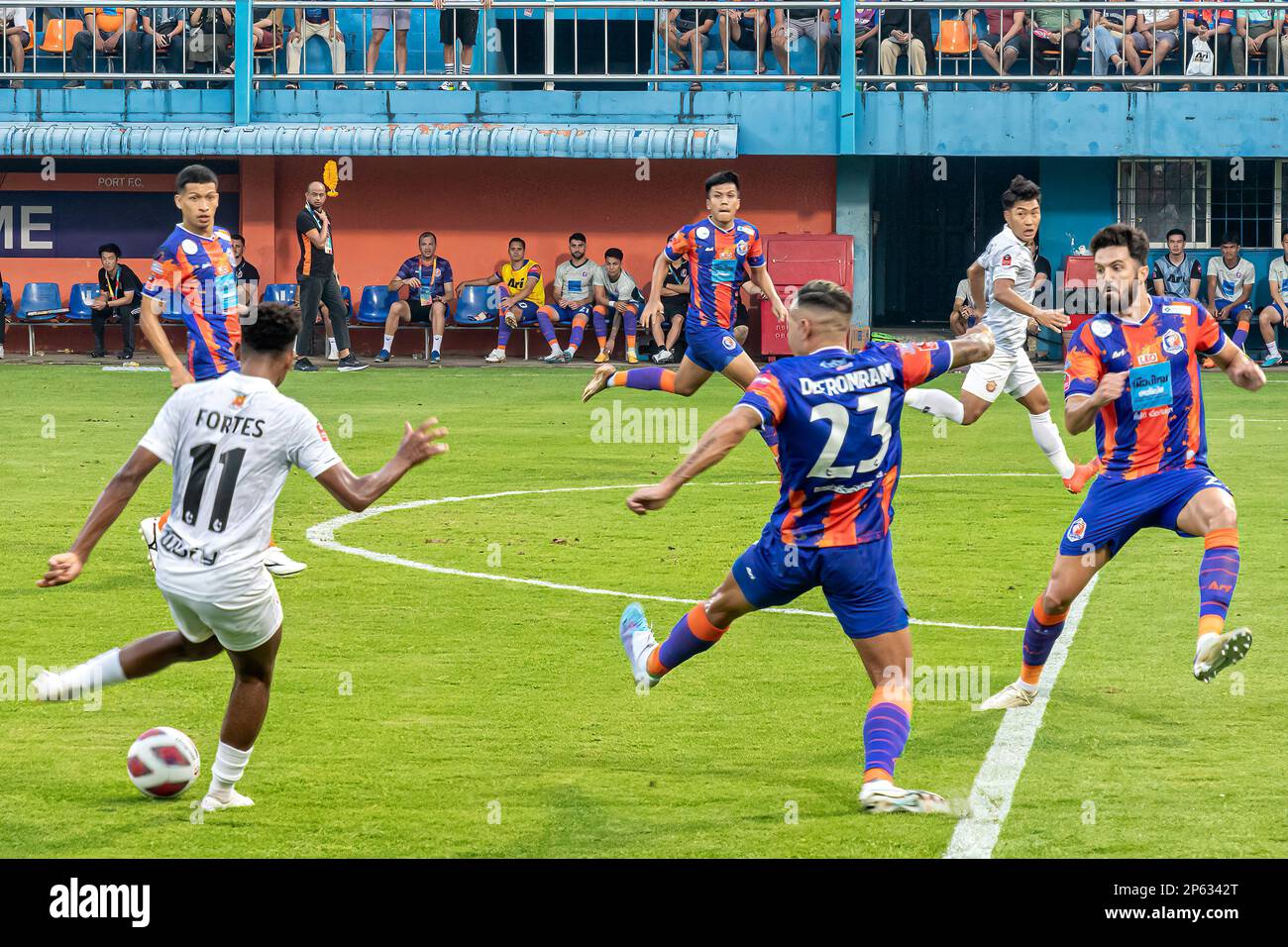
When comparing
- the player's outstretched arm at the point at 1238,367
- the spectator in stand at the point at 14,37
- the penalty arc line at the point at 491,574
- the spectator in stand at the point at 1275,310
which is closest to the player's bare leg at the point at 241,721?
the penalty arc line at the point at 491,574

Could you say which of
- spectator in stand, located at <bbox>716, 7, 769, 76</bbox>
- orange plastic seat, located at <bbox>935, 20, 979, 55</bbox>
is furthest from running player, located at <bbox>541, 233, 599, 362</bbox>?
orange plastic seat, located at <bbox>935, 20, 979, 55</bbox>

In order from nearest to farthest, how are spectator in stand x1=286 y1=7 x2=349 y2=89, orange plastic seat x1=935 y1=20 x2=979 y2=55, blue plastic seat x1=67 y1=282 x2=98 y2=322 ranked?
blue plastic seat x1=67 y1=282 x2=98 y2=322
orange plastic seat x1=935 y1=20 x2=979 y2=55
spectator in stand x1=286 y1=7 x2=349 y2=89

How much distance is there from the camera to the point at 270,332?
6.69m

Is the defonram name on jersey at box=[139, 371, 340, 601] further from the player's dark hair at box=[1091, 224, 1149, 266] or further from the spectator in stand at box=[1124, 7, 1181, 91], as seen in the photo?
the spectator in stand at box=[1124, 7, 1181, 91]

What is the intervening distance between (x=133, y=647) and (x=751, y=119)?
25122 mm

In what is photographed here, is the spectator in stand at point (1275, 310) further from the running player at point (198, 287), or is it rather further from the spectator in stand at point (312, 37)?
the running player at point (198, 287)

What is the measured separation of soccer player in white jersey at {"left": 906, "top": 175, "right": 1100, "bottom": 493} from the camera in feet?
48.2

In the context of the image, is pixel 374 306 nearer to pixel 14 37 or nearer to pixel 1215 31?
pixel 14 37

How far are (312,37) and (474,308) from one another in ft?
20.0

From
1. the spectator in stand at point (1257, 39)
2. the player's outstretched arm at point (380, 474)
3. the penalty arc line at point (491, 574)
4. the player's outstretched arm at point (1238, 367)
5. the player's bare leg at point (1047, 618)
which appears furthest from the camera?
the spectator in stand at point (1257, 39)

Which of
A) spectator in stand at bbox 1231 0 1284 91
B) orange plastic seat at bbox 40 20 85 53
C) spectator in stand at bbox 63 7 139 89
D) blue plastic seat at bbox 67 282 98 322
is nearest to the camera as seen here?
spectator in stand at bbox 1231 0 1284 91

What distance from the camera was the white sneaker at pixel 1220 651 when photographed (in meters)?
7.47

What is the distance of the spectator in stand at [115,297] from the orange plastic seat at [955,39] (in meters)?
14.0

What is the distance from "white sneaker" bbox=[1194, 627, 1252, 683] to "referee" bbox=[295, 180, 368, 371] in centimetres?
2063
